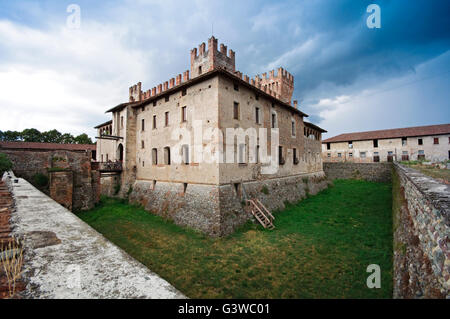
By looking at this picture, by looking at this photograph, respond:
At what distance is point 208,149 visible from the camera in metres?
12.9

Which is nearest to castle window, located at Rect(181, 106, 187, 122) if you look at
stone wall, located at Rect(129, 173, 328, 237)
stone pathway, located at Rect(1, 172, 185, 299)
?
stone wall, located at Rect(129, 173, 328, 237)

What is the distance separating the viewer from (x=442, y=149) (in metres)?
30.3

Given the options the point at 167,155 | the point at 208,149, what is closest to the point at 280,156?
the point at 208,149

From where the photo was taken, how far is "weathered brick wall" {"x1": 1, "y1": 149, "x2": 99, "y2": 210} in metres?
14.4

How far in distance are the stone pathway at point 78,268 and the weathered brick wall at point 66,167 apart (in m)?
Result: 14.0

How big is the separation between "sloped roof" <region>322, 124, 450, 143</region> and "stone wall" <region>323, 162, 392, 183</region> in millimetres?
8090

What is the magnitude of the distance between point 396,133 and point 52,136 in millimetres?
70546

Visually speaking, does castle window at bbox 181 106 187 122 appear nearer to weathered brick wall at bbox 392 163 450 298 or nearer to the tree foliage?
weathered brick wall at bbox 392 163 450 298

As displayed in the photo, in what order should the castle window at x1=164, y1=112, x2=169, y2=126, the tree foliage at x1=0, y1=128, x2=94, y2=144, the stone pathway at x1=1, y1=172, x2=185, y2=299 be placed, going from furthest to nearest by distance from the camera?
the tree foliage at x1=0, y1=128, x2=94, y2=144 → the castle window at x1=164, y1=112, x2=169, y2=126 → the stone pathway at x1=1, y1=172, x2=185, y2=299

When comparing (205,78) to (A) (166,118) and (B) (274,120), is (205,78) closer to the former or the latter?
(A) (166,118)

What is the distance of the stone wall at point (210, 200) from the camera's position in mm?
11953

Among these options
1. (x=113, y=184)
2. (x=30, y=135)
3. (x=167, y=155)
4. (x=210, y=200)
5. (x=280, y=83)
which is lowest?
(x=210, y=200)

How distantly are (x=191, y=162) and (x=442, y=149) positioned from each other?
38338 millimetres
